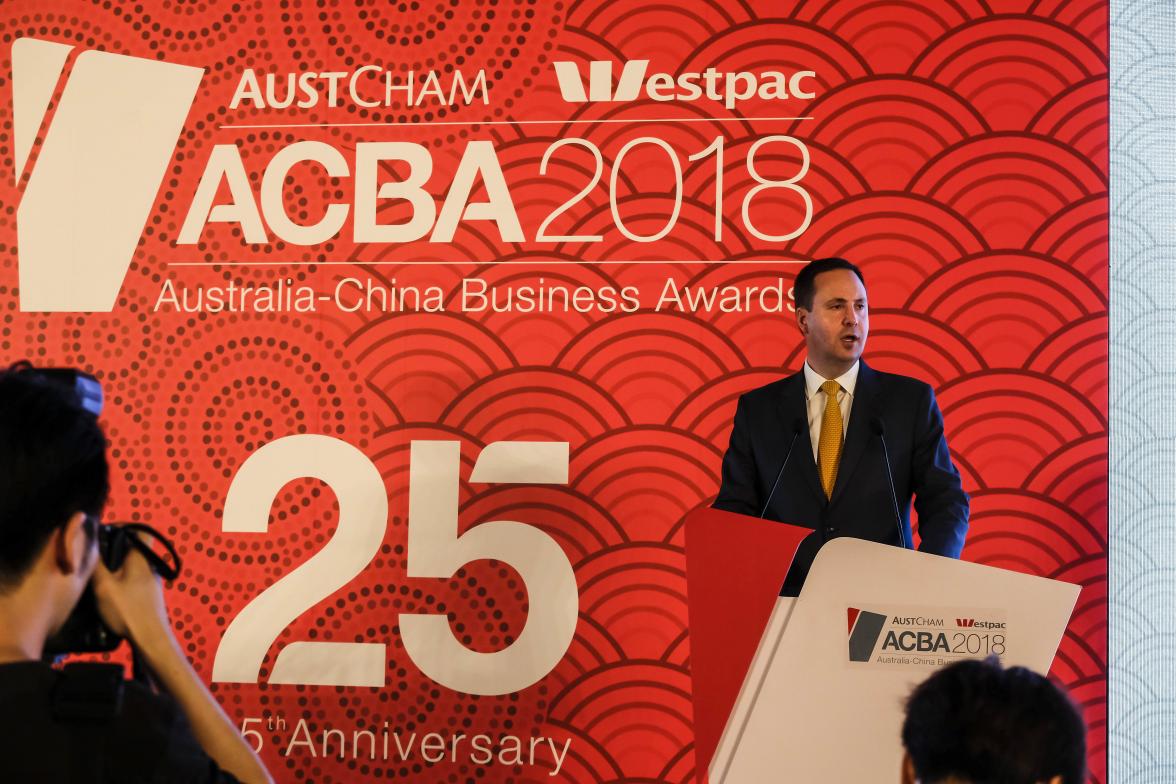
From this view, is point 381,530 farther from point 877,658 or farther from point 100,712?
point 100,712

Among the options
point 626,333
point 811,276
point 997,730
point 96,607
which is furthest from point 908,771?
point 626,333

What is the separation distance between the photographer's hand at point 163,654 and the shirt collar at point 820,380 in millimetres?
2274

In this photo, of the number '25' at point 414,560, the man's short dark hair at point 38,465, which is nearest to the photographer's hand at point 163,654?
the man's short dark hair at point 38,465

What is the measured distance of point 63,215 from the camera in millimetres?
4273

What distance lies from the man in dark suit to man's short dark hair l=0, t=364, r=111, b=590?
6.52ft

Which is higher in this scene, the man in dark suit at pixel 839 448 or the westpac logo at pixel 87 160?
the westpac logo at pixel 87 160

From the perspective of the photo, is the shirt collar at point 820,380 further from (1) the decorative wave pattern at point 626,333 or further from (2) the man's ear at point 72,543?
(2) the man's ear at point 72,543

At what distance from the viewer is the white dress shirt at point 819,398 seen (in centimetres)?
321

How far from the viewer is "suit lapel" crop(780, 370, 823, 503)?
10.2ft

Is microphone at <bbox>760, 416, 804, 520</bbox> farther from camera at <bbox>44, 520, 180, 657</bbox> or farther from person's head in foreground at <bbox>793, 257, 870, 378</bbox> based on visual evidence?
camera at <bbox>44, 520, 180, 657</bbox>

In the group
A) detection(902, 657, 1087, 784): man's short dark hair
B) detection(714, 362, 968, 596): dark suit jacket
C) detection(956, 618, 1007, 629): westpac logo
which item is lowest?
detection(902, 657, 1087, 784): man's short dark hair

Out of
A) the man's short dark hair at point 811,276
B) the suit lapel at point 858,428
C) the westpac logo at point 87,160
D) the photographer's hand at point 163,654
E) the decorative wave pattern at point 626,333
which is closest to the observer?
the photographer's hand at point 163,654

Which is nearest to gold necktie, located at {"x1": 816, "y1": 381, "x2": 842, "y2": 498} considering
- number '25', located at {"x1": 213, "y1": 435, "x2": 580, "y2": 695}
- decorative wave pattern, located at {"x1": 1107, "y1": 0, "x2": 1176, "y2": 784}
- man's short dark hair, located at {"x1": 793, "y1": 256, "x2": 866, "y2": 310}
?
man's short dark hair, located at {"x1": 793, "y1": 256, "x2": 866, "y2": 310}

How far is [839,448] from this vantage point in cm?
315
